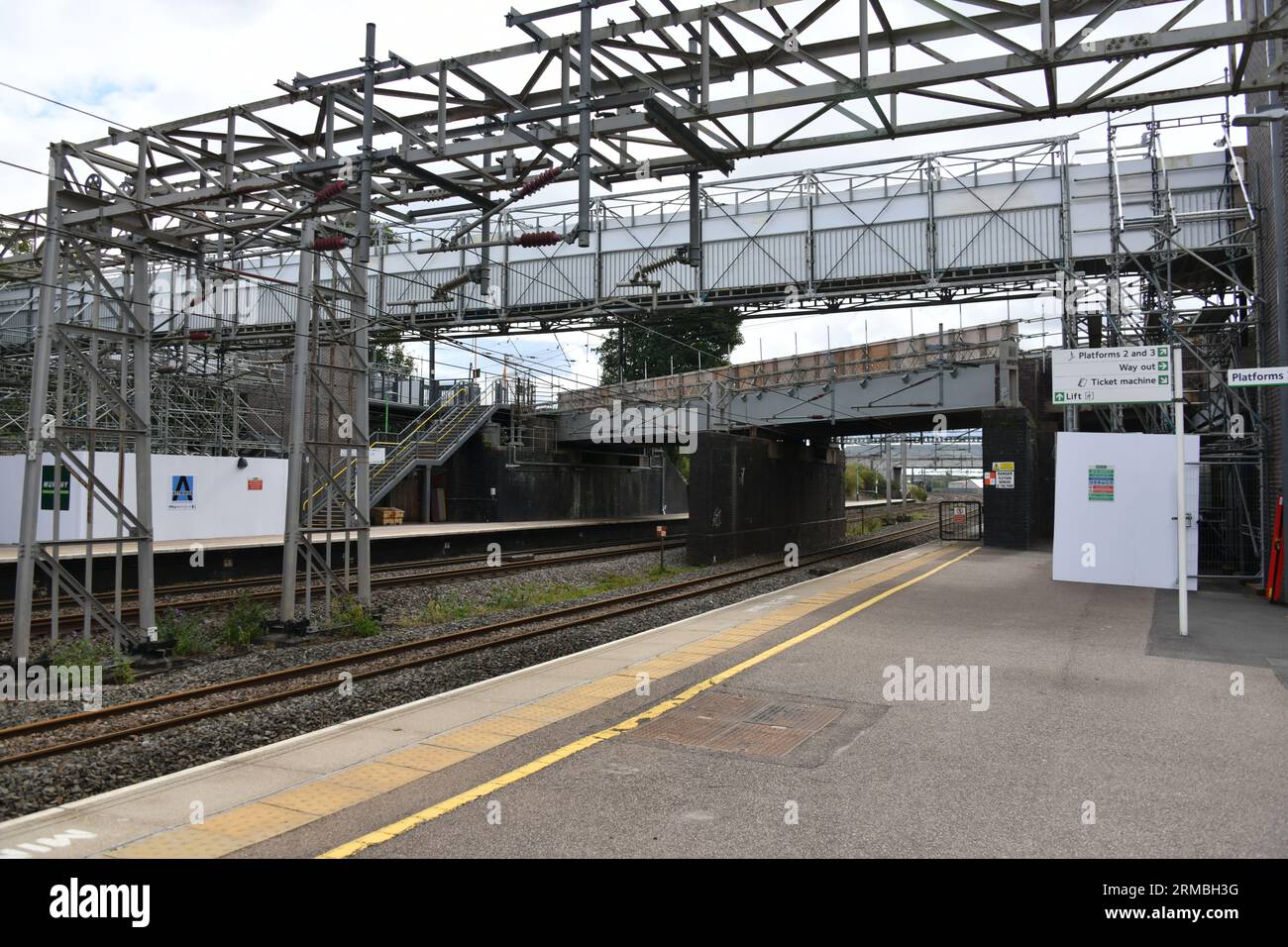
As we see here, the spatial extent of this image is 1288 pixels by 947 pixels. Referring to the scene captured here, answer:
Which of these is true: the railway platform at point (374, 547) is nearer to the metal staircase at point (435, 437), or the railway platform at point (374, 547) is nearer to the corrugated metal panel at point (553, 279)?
the metal staircase at point (435, 437)

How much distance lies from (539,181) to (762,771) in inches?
326

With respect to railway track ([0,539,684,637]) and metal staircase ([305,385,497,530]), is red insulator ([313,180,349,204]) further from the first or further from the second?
metal staircase ([305,385,497,530])

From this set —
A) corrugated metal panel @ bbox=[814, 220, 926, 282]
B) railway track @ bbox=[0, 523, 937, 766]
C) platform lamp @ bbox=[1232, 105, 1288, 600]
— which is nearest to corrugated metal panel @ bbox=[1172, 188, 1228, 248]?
corrugated metal panel @ bbox=[814, 220, 926, 282]

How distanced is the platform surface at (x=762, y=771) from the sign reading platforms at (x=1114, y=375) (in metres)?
4.54

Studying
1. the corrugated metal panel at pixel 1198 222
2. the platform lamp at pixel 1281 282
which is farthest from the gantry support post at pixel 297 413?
the corrugated metal panel at pixel 1198 222

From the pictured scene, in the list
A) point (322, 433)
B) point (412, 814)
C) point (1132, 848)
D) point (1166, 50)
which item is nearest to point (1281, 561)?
point (1166, 50)

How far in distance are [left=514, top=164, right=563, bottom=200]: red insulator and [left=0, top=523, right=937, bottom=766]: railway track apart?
6309 mm

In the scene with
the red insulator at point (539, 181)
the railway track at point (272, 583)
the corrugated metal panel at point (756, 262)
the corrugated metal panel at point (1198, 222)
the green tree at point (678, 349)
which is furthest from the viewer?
the green tree at point (678, 349)

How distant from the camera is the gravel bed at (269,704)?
7477mm

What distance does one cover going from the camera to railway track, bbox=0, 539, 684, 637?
16791mm
